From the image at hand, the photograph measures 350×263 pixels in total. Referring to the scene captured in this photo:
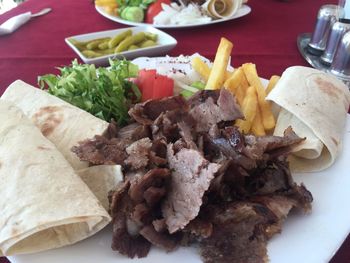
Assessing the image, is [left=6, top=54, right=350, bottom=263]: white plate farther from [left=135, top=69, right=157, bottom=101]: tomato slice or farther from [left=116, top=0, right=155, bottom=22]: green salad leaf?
[left=116, top=0, right=155, bottom=22]: green salad leaf

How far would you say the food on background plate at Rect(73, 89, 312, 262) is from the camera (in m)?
1.30

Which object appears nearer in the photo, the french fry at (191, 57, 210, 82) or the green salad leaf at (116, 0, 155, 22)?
the french fry at (191, 57, 210, 82)

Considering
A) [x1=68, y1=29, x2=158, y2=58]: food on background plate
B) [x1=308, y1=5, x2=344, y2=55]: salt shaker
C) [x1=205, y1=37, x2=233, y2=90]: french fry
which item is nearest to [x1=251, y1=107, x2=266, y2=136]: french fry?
[x1=205, y1=37, x2=233, y2=90]: french fry

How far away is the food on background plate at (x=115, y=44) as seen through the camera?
112 inches

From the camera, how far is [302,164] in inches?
67.9

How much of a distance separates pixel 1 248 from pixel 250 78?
1.47m

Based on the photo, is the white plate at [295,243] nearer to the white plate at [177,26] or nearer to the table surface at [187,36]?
the table surface at [187,36]

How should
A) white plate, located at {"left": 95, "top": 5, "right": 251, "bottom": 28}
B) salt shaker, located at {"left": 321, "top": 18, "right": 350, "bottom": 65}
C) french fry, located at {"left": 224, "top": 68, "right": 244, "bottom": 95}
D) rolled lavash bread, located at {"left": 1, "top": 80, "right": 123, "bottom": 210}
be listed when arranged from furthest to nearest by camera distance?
white plate, located at {"left": 95, "top": 5, "right": 251, "bottom": 28} → salt shaker, located at {"left": 321, "top": 18, "right": 350, "bottom": 65} → french fry, located at {"left": 224, "top": 68, "right": 244, "bottom": 95} → rolled lavash bread, located at {"left": 1, "top": 80, "right": 123, "bottom": 210}

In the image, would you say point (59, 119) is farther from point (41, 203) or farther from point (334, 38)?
point (334, 38)

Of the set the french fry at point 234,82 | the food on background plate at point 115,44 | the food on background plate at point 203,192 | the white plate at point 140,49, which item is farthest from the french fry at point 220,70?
→ the food on background plate at point 115,44

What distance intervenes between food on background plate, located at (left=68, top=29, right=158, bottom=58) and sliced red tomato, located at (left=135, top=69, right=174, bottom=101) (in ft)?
2.33

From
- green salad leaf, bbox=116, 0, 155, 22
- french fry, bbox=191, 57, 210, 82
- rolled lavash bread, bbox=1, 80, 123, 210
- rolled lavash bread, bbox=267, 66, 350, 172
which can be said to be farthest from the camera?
green salad leaf, bbox=116, 0, 155, 22

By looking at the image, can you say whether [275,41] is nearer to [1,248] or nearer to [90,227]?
[90,227]

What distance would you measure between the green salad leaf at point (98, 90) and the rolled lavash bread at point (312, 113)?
790 mm
